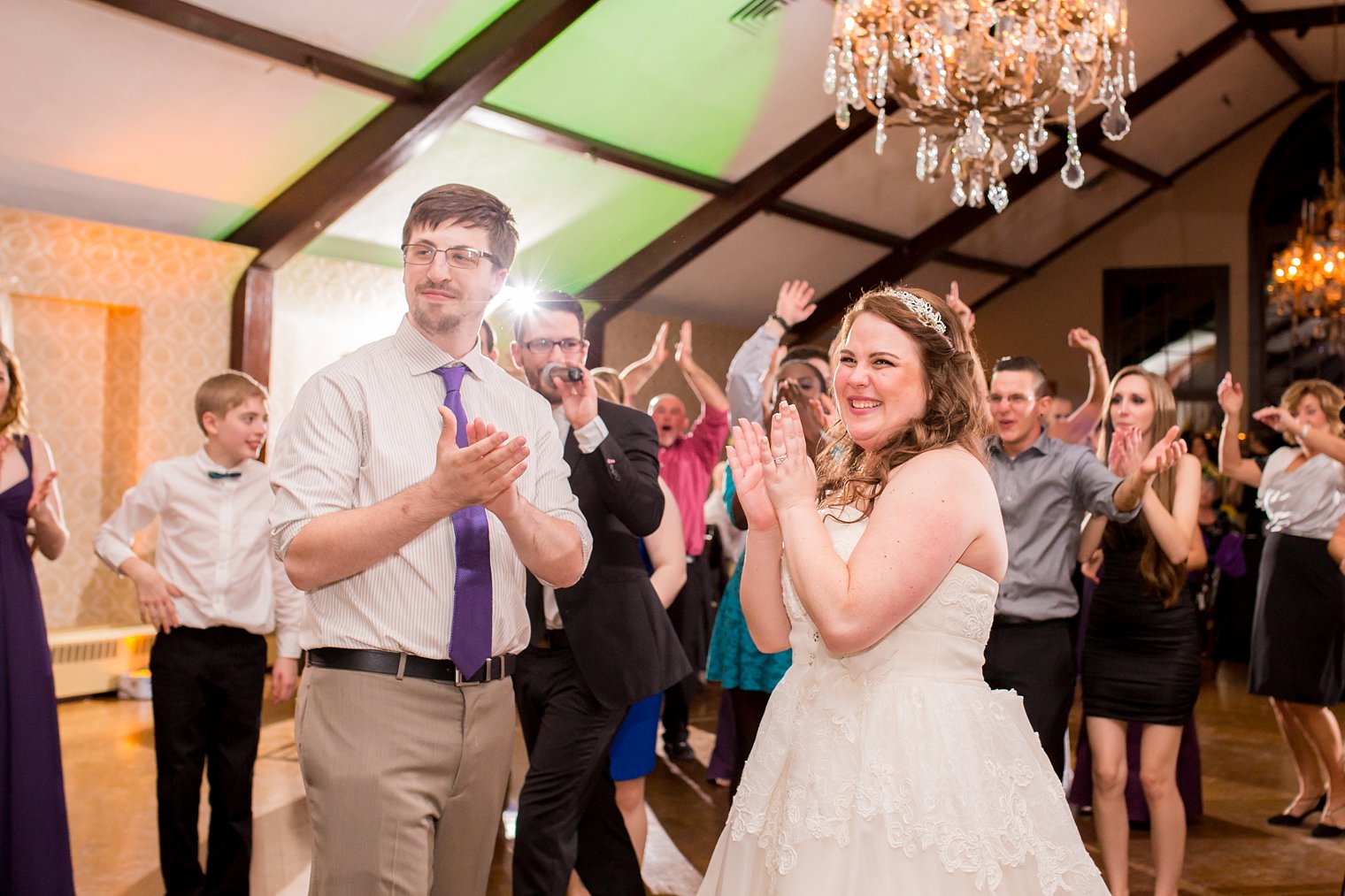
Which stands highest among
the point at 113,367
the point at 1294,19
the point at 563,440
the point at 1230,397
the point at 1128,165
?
the point at 1294,19

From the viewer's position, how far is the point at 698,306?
28.8ft

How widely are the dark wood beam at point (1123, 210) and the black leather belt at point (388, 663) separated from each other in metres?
10.4

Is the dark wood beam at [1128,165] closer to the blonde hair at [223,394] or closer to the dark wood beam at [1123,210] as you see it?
the dark wood beam at [1123,210]

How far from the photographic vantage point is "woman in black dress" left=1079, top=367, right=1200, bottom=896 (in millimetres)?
3152

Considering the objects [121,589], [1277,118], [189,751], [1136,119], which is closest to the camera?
[189,751]

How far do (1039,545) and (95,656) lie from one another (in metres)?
5.31

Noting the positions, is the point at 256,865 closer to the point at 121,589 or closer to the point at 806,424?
the point at 806,424

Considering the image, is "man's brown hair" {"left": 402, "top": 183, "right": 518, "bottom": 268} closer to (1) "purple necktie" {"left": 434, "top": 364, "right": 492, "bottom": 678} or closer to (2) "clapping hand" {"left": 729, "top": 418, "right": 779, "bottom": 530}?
(1) "purple necktie" {"left": 434, "top": 364, "right": 492, "bottom": 678}

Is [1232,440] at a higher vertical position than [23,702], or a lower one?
higher

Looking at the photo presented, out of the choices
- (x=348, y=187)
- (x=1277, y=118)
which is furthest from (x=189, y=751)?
(x=1277, y=118)

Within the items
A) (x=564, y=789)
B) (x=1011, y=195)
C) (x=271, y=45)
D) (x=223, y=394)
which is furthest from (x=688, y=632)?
(x=1011, y=195)

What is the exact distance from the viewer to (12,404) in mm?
2865

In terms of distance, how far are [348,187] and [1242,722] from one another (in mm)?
5616

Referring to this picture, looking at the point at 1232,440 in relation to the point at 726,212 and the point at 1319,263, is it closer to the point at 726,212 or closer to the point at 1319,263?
the point at 1319,263
